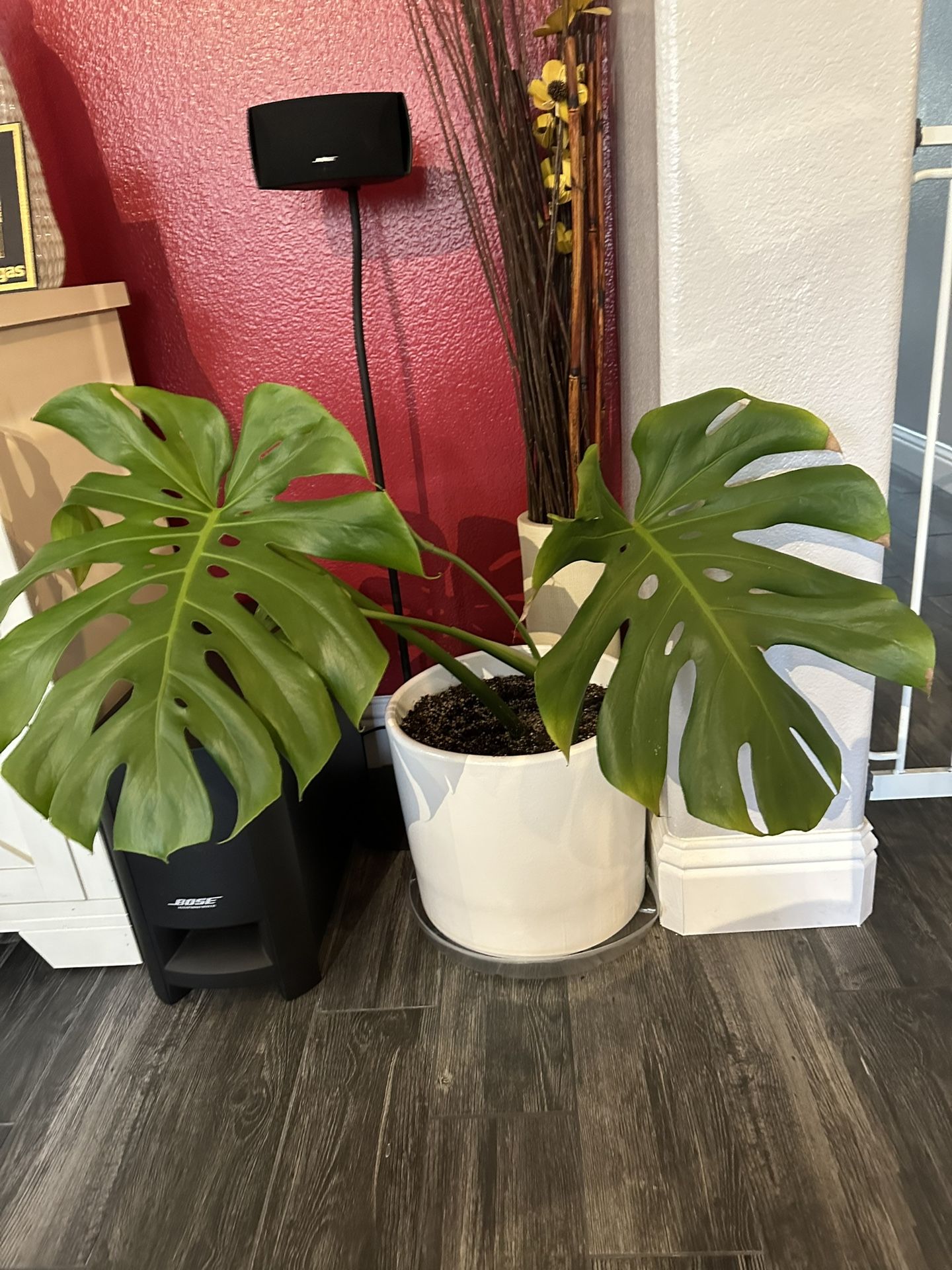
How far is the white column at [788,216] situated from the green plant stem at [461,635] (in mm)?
242

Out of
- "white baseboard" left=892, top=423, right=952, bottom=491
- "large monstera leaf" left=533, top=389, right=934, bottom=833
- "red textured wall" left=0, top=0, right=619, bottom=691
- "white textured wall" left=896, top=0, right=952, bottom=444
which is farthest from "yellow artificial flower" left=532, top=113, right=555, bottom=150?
"white baseboard" left=892, top=423, right=952, bottom=491

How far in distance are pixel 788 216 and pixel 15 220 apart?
3.73 ft

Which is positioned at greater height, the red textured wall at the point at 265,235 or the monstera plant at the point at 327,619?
the red textured wall at the point at 265,235

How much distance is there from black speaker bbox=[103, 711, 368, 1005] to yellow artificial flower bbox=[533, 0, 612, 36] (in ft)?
3.99

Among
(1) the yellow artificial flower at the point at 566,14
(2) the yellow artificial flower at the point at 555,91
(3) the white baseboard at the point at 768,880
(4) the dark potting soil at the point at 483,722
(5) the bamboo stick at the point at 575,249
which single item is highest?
(1) the yellow artificial flower at the point at 566,14

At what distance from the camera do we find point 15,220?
1340mm

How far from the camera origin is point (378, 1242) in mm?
1007

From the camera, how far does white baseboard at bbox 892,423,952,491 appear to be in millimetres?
2891

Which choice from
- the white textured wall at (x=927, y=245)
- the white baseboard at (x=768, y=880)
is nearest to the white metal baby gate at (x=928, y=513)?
the white baseboard at (x=768, y=880)

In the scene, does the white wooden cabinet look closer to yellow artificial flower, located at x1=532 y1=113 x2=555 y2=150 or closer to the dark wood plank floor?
the dark wood plank floor

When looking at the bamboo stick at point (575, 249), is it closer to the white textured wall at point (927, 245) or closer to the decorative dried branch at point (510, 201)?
the decorative dried branch at point (510, 201)

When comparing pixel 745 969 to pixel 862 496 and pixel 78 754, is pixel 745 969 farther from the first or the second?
pixel 78 754

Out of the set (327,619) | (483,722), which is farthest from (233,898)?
(327,619)

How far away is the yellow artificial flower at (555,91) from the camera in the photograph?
4.41ft
